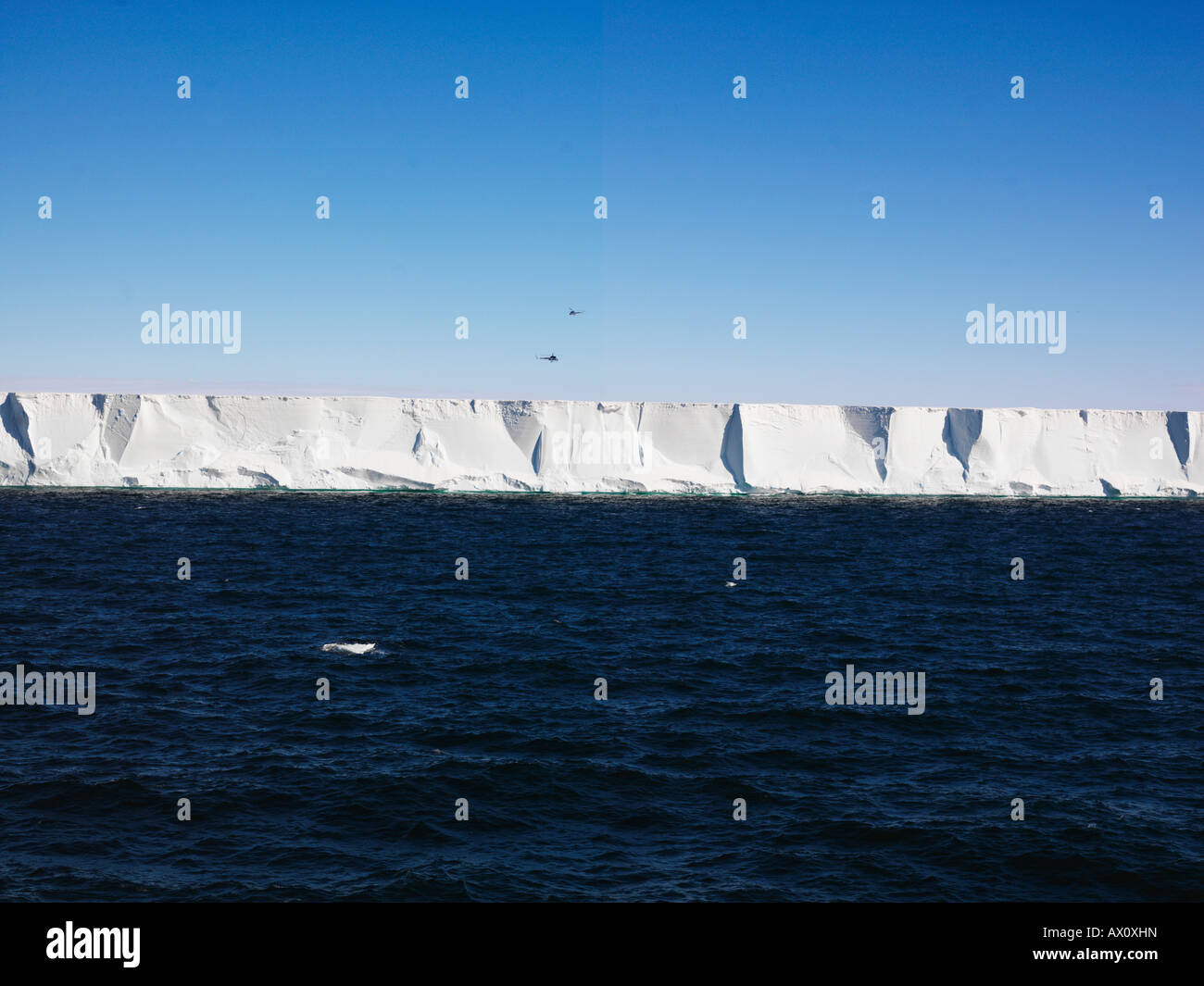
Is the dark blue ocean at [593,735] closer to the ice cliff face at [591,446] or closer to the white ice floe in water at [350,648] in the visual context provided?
the white ice floe in water at [350,648]
